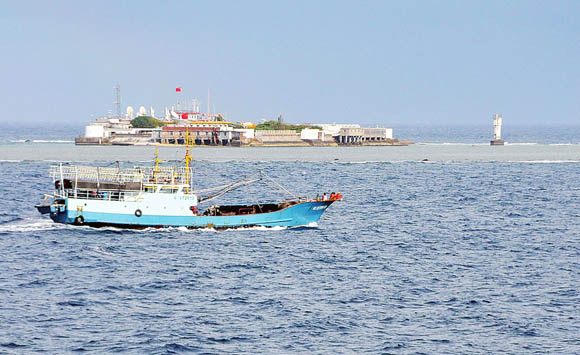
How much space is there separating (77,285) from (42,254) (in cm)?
1092

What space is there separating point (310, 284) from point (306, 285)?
36 centimetres

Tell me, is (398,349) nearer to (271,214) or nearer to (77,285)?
(77,285)

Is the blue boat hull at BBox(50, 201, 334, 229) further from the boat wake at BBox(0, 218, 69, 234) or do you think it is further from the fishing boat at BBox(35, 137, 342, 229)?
the boat wake at BBox(0, 218, 69, 234)

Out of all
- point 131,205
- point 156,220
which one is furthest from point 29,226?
point 156,220

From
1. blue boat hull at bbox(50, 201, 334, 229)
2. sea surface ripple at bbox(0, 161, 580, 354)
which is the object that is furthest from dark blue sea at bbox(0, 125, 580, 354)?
blue boat hull at bbox(50, 201, 334, 229)

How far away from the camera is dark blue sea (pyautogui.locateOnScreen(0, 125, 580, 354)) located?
3994cm

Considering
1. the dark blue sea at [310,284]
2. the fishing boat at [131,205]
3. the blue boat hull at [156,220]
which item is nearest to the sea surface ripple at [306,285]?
the dark blue sea at [310,284]

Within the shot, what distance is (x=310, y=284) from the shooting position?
167ft

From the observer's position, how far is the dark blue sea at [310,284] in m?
39.9

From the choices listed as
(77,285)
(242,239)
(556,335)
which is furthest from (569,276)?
(77,285)

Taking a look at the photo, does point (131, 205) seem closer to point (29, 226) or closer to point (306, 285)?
point (29, 226)

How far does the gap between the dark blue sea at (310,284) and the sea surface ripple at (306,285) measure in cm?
14

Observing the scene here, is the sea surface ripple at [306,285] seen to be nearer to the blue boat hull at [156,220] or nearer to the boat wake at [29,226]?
the boat wake at [29,226]

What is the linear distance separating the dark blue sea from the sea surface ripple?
14 cm
